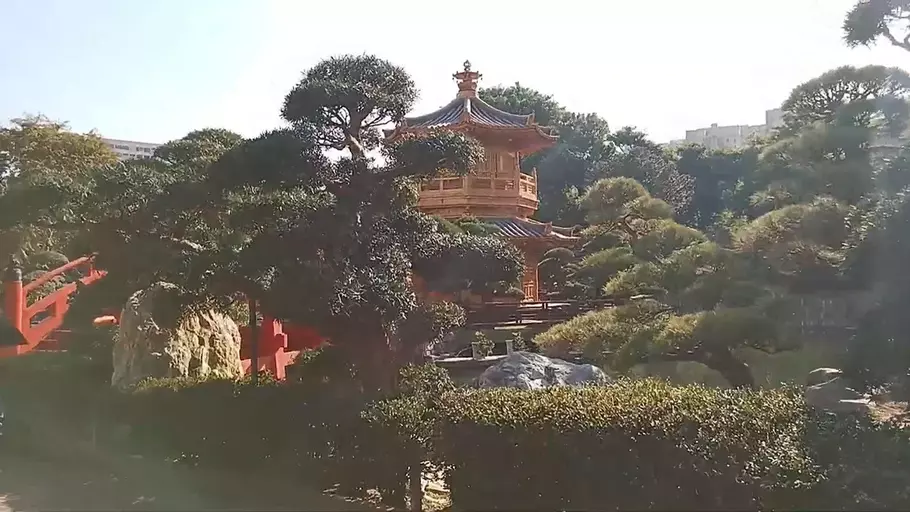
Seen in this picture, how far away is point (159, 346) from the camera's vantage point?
841 cm

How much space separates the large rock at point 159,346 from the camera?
8320 mm

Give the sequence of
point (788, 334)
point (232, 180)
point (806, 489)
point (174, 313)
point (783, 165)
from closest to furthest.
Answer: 1. point (806, 489)
2. point (232, 180)
3. point (174, 313)
4. point (788, 334)
5. point (783, 165)

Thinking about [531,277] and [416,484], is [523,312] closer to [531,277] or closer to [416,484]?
[531,277]

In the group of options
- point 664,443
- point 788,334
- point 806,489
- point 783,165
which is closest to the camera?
point 806,489

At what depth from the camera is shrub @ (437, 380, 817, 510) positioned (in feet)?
13.9

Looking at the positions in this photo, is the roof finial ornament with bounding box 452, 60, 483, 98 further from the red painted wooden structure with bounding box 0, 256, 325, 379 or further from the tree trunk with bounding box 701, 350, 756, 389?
the tree trunk with bounding box 701, 350, 756, 389

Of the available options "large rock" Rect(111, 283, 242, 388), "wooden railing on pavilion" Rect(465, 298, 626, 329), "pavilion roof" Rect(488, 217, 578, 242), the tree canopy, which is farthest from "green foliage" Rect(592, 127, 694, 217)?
the tree canopy

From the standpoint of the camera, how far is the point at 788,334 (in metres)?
9.03

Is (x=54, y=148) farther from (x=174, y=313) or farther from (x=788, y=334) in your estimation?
(x=788, y=334)

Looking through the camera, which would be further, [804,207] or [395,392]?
[804,207]

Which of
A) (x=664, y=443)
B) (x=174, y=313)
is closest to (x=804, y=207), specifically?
(x=664, y=443)

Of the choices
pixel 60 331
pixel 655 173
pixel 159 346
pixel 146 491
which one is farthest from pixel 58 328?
pixel 655 173

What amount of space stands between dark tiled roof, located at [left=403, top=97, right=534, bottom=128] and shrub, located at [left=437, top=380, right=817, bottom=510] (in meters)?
14.7

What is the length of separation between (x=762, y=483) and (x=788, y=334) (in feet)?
17.9
